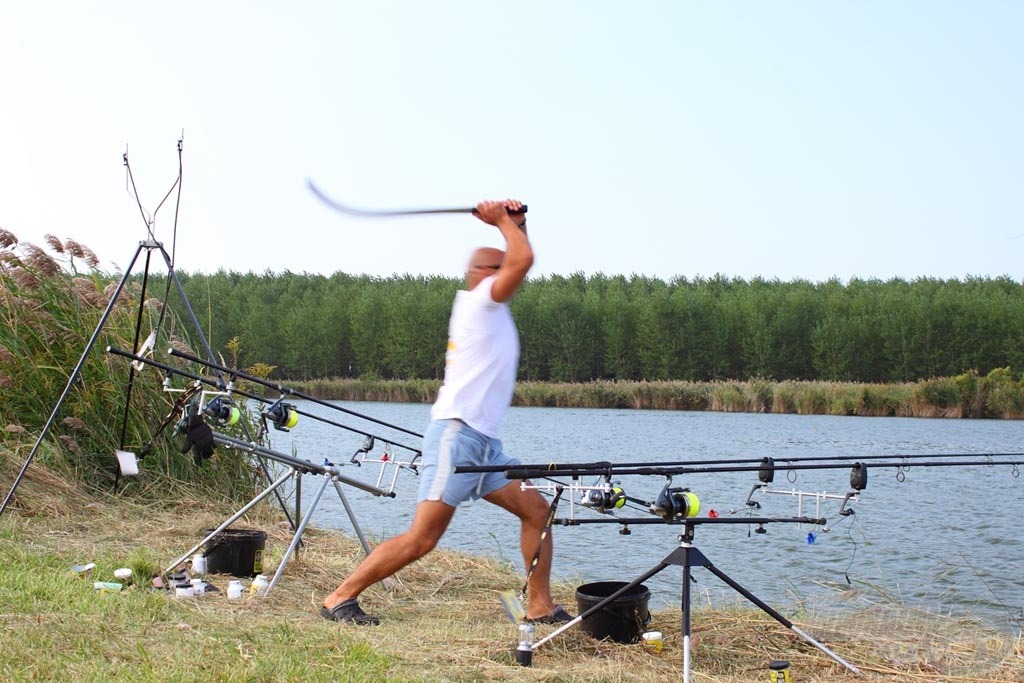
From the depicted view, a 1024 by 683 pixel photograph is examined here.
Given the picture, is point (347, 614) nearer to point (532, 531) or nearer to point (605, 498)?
point (532, 531)

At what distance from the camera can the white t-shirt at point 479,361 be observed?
429 centimetres

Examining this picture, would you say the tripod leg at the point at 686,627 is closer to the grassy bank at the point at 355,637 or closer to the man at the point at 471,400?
the grassy bank at the point at 355,637

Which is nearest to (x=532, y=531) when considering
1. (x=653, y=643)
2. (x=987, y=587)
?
(x=653, y=643)

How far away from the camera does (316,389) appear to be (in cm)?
3866

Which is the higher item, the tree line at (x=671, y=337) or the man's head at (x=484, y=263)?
the tree line at (x=671, y=337)

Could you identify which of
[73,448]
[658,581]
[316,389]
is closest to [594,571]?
[658,581]

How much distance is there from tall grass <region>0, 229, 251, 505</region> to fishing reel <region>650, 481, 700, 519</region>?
446 centimetres

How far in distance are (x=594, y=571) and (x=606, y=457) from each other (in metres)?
9.14

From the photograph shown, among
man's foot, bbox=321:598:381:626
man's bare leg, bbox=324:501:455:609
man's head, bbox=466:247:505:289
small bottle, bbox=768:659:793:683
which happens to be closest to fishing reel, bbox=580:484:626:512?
man's bare leg, bbox=324:501:455:609

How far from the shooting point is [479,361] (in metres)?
4.30

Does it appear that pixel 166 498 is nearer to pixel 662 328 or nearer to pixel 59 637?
pixel 59 637

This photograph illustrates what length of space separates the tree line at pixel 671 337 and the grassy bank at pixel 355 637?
38.9 meters

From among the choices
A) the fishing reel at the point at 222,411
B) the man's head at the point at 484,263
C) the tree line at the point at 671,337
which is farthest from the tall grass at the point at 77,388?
the tree line at the point at 671,337

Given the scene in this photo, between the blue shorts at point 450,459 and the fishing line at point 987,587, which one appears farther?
the fishing line at point 987,587
